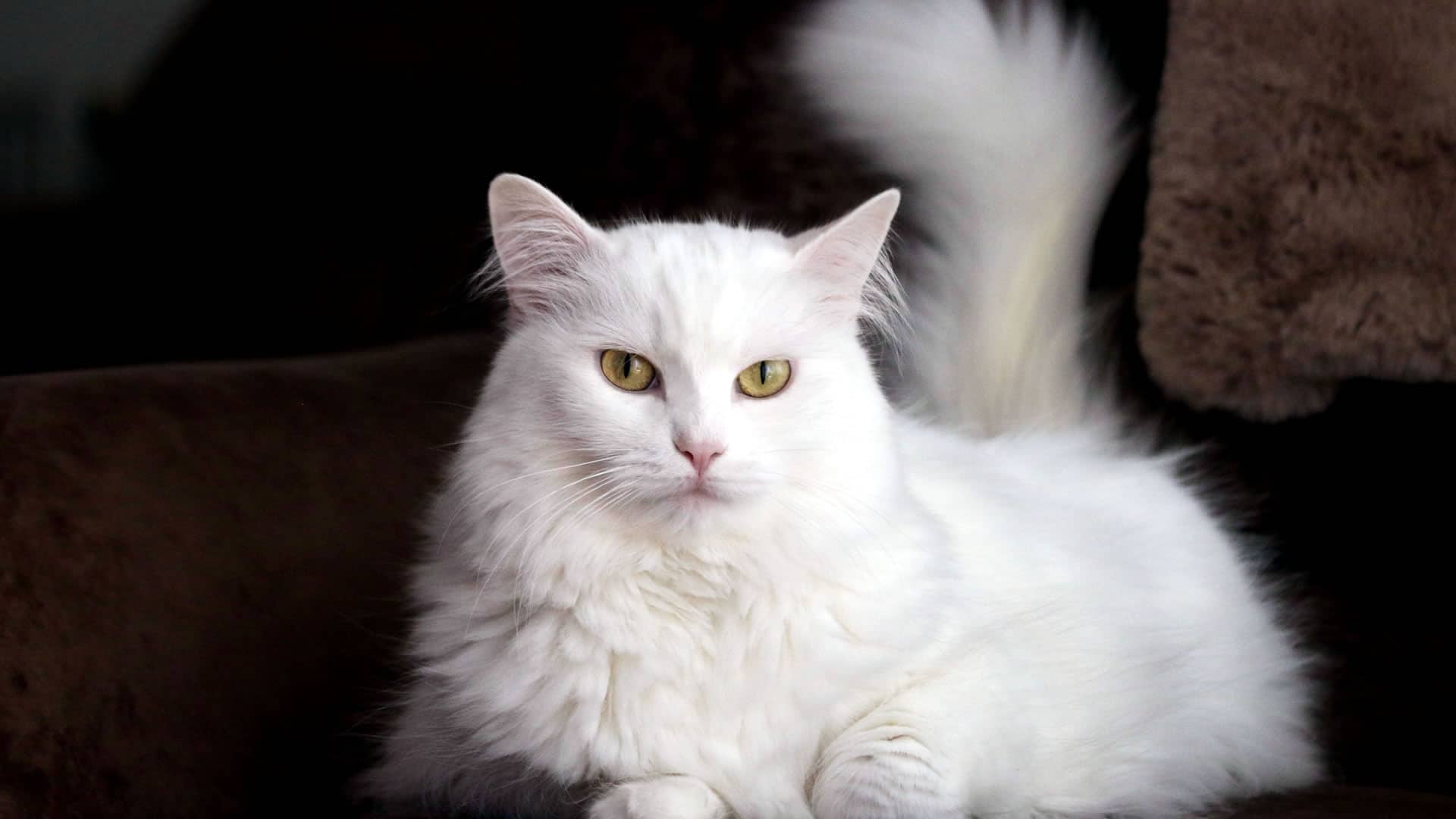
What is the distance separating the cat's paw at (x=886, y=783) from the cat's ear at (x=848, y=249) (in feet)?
1.40

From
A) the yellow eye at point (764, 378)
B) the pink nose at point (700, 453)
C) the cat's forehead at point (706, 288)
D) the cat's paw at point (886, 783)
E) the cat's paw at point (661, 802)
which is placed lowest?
the cat's paw at point (661, 802)

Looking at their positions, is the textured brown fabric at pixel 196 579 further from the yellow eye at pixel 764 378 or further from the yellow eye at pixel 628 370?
the yellow eye at pixel 764 378

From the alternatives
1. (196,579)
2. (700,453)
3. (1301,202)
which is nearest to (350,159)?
(196,579)

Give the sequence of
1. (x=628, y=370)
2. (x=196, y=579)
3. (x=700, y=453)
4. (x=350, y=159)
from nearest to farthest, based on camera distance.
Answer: (x=700, y=453)
(x=628, y=370)
(x=196, y=579)
(x=350, y=159)

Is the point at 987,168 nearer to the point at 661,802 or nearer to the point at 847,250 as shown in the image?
the point at 847,250

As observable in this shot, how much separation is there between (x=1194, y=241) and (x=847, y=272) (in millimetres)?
668

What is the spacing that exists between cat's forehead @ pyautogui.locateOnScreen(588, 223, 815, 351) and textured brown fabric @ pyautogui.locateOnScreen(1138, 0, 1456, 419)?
2.33ft

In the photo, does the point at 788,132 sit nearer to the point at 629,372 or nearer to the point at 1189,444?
the point at 1189,444

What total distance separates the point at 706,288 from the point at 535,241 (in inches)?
8.1

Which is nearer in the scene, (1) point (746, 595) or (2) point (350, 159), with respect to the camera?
(1) point (746, 595)

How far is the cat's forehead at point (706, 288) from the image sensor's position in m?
1.05

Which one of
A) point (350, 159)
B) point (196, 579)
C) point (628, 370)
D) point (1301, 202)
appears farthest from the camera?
point (350, 159)

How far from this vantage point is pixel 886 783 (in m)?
1.00

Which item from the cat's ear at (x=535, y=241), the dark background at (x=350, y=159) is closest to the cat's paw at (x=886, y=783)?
the cat's ear at (x=535, y=241)
